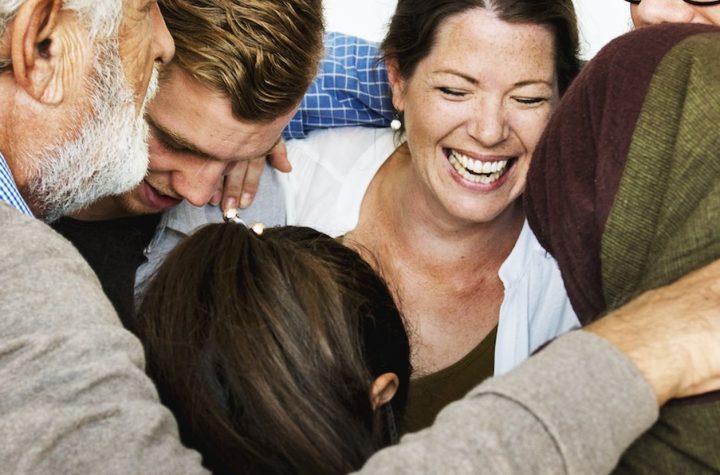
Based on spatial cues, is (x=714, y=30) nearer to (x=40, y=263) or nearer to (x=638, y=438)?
(x=638, y=438)

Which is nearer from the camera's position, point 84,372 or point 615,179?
point 84,372

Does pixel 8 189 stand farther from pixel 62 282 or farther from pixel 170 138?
pixel 170 138

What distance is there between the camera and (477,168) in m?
2.47

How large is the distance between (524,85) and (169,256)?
1.16 m

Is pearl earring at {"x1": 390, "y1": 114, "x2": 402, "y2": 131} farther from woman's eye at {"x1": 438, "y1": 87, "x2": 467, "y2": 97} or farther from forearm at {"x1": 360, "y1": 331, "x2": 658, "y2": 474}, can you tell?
forearm at {"x1": 360, "y1": 331, "x2": 658, "y2": 474}

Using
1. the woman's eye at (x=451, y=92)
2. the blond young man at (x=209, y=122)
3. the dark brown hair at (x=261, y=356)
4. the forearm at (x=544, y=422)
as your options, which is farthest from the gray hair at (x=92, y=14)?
the woman's eye at (x=451, y=92)

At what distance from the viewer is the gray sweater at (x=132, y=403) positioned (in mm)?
957

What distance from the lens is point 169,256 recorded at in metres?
1.48

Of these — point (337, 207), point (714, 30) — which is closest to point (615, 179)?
point (714, 30)

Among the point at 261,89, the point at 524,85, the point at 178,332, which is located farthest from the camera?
the point at 524,85

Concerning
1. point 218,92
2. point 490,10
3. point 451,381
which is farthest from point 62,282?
Result: point 490,10

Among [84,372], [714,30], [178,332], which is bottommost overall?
[178,332]

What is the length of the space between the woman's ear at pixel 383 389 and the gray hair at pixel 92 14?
0.64 m

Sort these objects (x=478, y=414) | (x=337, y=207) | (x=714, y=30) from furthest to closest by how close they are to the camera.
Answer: (x=337, y=207) → (x=714, y=30) → (x=478, y=414)
